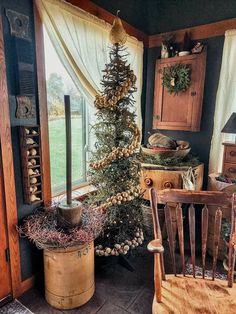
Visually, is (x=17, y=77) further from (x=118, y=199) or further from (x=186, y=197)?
(x=186, y=197)

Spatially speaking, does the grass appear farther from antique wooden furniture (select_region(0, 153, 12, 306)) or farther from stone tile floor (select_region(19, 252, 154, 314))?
stone tile floor (select_region(19, 252, 154, 314))

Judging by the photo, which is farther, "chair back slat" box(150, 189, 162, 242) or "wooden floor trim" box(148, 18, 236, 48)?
"wooden floor trim" box(148, 18, 236, 48)

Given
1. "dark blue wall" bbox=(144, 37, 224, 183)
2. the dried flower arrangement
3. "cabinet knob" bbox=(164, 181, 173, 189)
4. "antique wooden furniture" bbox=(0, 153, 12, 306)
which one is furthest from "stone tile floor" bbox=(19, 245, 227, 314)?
"dark blue wall" bbox=(144, 37, 224, 183)

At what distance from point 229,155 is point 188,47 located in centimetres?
132

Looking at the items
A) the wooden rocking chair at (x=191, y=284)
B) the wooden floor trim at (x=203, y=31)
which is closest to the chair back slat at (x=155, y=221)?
the wooden rocking chair at (x=191, y=284)

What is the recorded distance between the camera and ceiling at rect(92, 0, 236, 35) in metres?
2.37

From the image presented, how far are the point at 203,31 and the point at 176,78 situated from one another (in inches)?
21.8

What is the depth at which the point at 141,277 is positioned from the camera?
6.15ft

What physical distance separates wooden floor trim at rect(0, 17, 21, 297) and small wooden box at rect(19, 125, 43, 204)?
8 centimetres

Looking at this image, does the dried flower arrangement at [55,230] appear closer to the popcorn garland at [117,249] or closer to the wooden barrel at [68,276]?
the wooden barrel at [68,276]

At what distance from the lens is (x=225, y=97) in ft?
7.95

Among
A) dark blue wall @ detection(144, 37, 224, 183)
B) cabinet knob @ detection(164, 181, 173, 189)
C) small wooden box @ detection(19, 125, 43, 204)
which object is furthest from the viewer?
dark blue wall @ detection(144, 37, 224, 183)

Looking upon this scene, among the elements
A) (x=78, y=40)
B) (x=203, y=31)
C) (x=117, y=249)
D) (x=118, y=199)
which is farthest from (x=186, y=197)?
(x=203, y=31)

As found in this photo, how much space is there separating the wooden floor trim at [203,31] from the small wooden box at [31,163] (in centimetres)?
202
